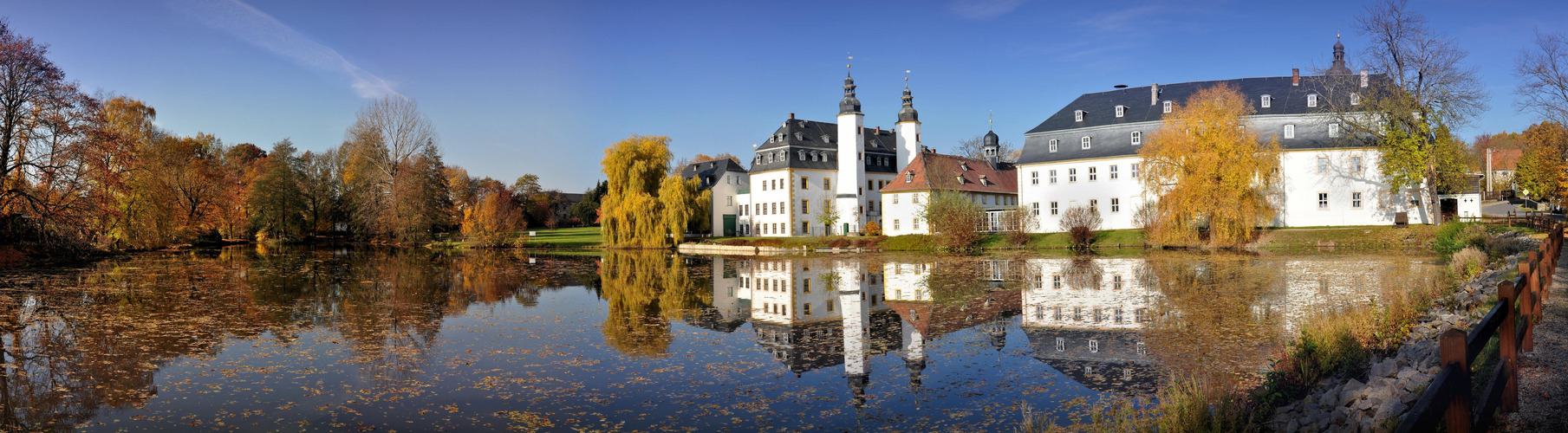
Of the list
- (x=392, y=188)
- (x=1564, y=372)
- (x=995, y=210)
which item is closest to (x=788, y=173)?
(x=995, y=210)

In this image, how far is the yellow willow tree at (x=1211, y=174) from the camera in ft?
113

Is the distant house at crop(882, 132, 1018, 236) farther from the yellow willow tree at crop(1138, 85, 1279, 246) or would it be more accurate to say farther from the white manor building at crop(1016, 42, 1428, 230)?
the yellow willow tree at crop(1138, 85, 1279, 246)

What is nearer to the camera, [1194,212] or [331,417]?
[331,417]

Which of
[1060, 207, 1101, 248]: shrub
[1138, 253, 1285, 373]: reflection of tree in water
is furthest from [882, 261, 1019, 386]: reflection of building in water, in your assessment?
[1060, 207, 1101, 248]: shrub

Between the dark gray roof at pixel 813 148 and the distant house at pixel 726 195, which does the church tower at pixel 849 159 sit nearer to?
the dark gray roof at pixel 813 148

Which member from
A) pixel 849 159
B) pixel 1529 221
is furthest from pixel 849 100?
pixel 1529 221

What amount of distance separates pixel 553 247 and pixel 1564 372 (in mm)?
48586

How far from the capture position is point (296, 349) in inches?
431

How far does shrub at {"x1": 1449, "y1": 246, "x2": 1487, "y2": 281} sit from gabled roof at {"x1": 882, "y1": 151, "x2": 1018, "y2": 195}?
3003 cm

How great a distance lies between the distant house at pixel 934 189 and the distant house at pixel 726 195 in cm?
1301

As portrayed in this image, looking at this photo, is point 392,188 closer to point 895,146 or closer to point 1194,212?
point 895,146

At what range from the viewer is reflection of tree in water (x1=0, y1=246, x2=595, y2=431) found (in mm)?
8578

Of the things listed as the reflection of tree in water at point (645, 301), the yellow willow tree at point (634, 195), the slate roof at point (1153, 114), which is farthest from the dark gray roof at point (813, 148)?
the reflection of tree in water at point (645, 301)

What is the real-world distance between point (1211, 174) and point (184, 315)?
113ft
